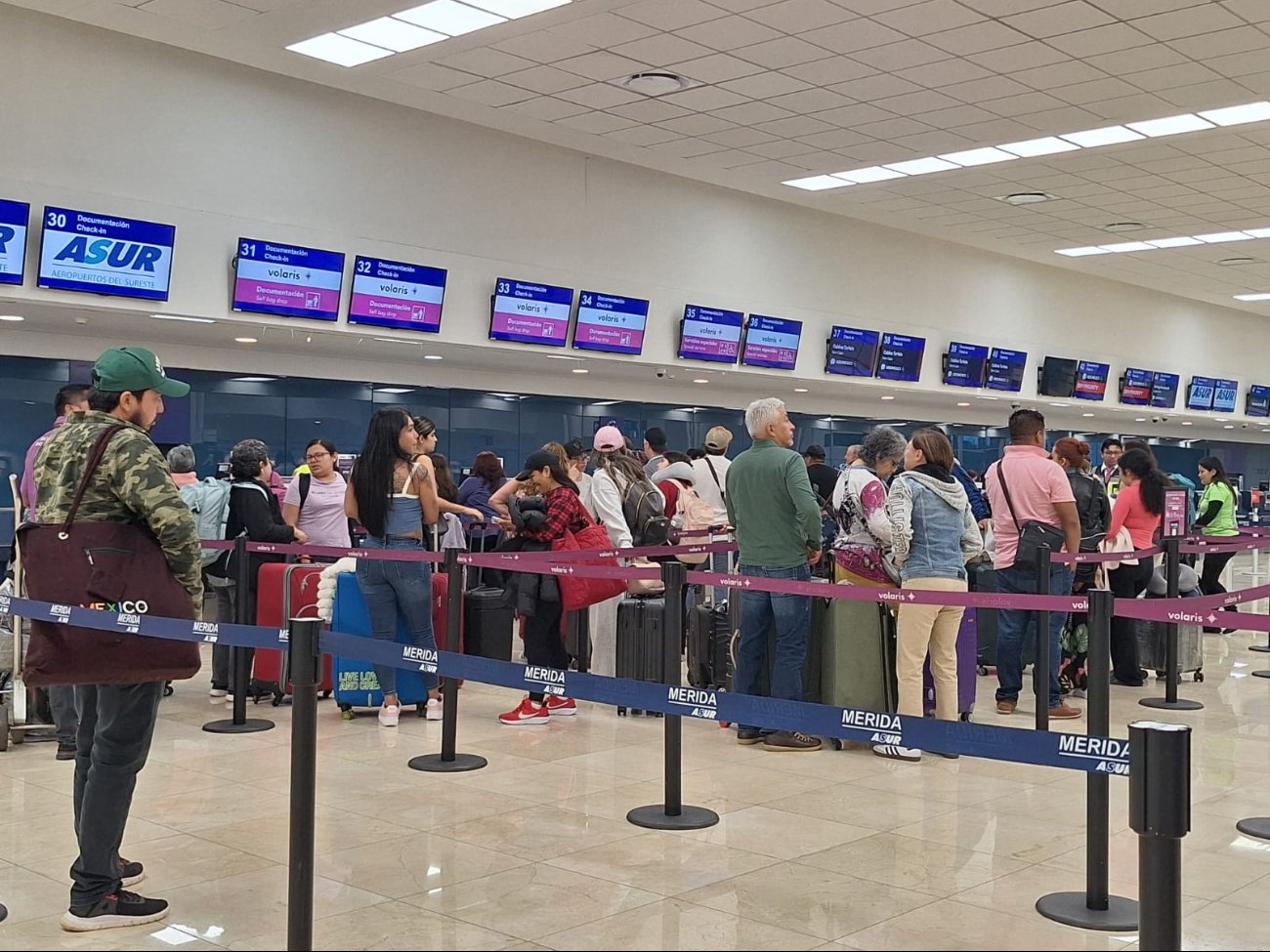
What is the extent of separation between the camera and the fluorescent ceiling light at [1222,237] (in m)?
14.7

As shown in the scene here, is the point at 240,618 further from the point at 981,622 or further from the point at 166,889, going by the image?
the point at 981,622

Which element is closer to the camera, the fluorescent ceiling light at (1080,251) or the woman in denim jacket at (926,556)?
the woman in denim jacket at (926,556)

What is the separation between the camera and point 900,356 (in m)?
15.2

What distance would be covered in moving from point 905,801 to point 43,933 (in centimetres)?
326

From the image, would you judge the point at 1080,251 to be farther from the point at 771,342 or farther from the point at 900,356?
the point at 771,342

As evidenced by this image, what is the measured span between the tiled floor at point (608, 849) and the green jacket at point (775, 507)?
100cm

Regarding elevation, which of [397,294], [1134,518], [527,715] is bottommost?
[527,715]

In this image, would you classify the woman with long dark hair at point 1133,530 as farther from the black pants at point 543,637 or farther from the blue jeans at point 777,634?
the black pants at point 543,637

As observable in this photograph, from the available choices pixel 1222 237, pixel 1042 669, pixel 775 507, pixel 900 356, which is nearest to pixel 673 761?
pixel 775 507

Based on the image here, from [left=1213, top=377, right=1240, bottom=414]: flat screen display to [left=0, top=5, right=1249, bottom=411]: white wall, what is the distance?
7077 millimetres

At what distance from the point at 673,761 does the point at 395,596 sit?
2.41 metres

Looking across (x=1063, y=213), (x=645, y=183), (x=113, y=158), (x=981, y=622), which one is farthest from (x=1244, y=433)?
(x=113, y=158)

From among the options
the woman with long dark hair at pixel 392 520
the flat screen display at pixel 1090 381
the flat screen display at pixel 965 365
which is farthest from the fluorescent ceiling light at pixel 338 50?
the flat screen display at pixel 1090 381

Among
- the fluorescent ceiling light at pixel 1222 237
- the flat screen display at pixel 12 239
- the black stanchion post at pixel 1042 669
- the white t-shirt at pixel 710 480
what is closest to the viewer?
the black stanchion post at pixel 1042 669
